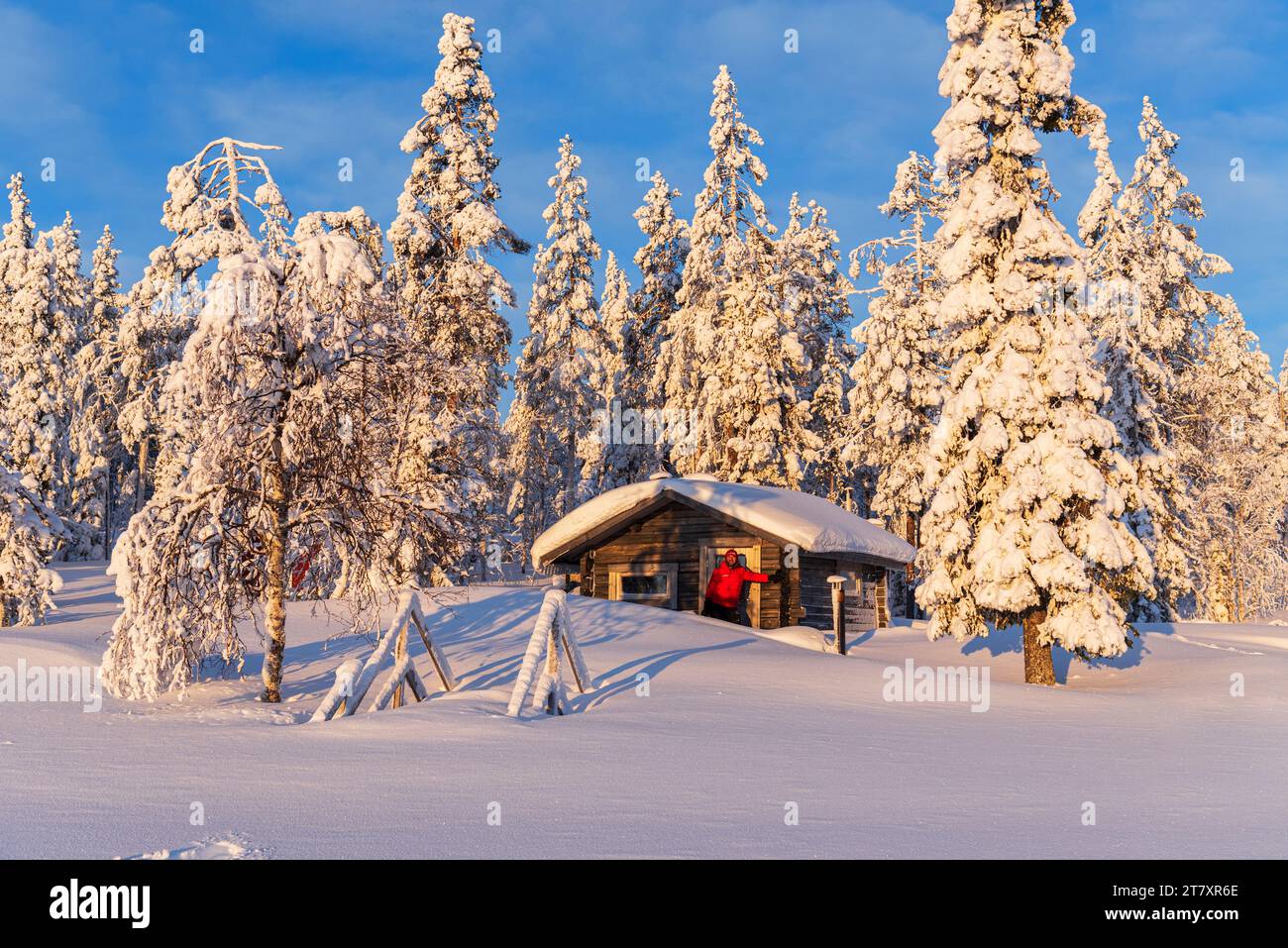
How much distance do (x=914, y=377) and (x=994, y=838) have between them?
106 ft

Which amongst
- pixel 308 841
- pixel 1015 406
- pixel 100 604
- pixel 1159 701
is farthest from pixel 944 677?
pixel 100 604

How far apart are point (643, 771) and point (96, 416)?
4823cm

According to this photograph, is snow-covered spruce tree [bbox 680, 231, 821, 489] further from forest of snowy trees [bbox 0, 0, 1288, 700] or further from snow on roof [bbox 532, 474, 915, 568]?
snow on roof [bbox 532, 474, 915, 568]

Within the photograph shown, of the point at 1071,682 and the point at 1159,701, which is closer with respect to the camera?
the point at 1159,701

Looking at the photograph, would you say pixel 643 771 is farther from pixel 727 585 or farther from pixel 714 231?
pixel 714 231

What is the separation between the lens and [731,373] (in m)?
37.4

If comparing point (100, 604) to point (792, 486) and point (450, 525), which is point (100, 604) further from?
point (792, 486)

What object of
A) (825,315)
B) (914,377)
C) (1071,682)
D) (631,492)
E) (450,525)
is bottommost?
(1071,682)

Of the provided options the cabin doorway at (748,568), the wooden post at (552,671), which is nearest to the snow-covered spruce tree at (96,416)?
the cabin doorway at (748,568)

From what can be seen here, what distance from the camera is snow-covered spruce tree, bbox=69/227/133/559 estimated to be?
46.6 m

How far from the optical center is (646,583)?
91.1ft

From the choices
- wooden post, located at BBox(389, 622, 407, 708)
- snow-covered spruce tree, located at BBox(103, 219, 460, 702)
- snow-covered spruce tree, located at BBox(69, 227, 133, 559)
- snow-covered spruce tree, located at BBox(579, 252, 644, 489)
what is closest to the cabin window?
snow-covered spruce tree, located at BBox(103, 219, 460, 702)

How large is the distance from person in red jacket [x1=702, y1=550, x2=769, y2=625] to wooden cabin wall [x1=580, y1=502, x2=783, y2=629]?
0.83 meters
